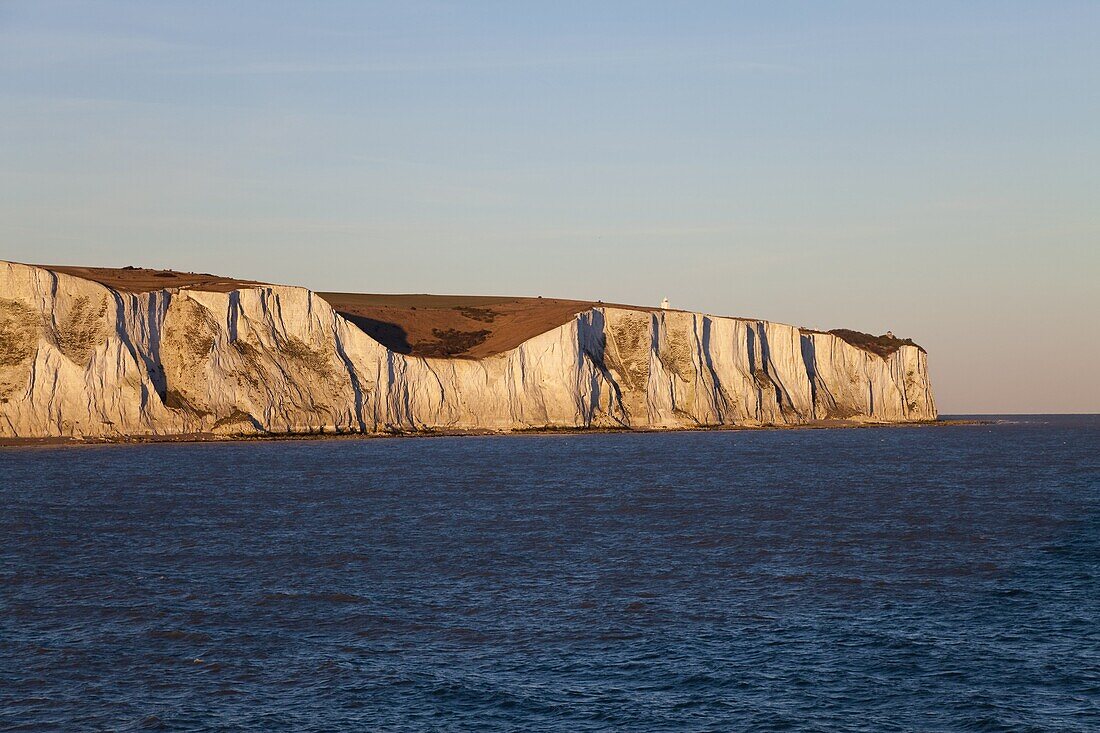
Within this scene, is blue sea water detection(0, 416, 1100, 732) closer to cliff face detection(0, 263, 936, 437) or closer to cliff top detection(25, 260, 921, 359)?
cliff face detection(0, 263, 936, 437)

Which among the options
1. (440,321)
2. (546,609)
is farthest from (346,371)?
(546,609)

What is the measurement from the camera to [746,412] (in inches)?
4532

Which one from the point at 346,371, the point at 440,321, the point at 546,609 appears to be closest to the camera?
the point at 546,609

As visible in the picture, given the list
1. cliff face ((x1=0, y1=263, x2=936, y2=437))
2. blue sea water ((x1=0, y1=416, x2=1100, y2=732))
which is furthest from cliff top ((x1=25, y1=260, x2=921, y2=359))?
blue sea water ((x1=0, y1=416, x2=1100, y2=732))

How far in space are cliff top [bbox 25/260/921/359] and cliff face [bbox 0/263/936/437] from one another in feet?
8.69

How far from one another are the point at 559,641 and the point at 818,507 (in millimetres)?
23005

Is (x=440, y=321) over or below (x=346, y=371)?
over

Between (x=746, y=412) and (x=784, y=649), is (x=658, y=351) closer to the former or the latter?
(x=746, y=412)

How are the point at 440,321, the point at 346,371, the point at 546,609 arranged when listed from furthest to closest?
the point at 440,321, the point at 346,371, the point at 546,609

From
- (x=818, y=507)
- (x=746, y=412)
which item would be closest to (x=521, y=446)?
(x=746, y=412)

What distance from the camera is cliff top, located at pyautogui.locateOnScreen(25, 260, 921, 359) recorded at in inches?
3730

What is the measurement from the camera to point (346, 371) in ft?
298

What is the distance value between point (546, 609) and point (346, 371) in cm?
7059

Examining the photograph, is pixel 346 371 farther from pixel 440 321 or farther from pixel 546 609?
pixel 546 609
